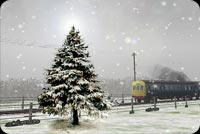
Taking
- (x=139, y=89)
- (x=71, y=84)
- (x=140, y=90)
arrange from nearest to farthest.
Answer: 1. (x=71, y=84)
2. (x=140, y=90)
3. (x=139, y=89)

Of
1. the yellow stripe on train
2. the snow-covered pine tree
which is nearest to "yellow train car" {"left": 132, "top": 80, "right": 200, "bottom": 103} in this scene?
the yellow stripe on train

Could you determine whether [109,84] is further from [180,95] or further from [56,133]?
[56,133]

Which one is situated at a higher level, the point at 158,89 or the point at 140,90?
the point at 158,89

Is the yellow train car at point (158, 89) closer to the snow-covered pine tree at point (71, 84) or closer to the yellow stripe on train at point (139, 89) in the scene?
the yellow stripe on train at point (139, 89)

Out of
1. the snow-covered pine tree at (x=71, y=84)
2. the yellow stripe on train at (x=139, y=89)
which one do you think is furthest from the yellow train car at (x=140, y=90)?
the snow-covered pine tree at (x=71, y=84)

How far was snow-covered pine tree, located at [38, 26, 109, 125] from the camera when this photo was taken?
39.3 ft

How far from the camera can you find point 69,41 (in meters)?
13.1

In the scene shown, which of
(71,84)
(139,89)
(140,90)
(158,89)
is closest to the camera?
(71,84)

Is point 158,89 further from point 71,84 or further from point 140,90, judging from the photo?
point 71,84

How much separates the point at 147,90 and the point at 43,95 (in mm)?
28960

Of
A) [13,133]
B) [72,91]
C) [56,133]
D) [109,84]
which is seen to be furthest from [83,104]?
[109,84]

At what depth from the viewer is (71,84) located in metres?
12.3

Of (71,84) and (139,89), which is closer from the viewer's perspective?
(71,84)

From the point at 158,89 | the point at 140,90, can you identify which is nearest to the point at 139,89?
the point at 140,90
